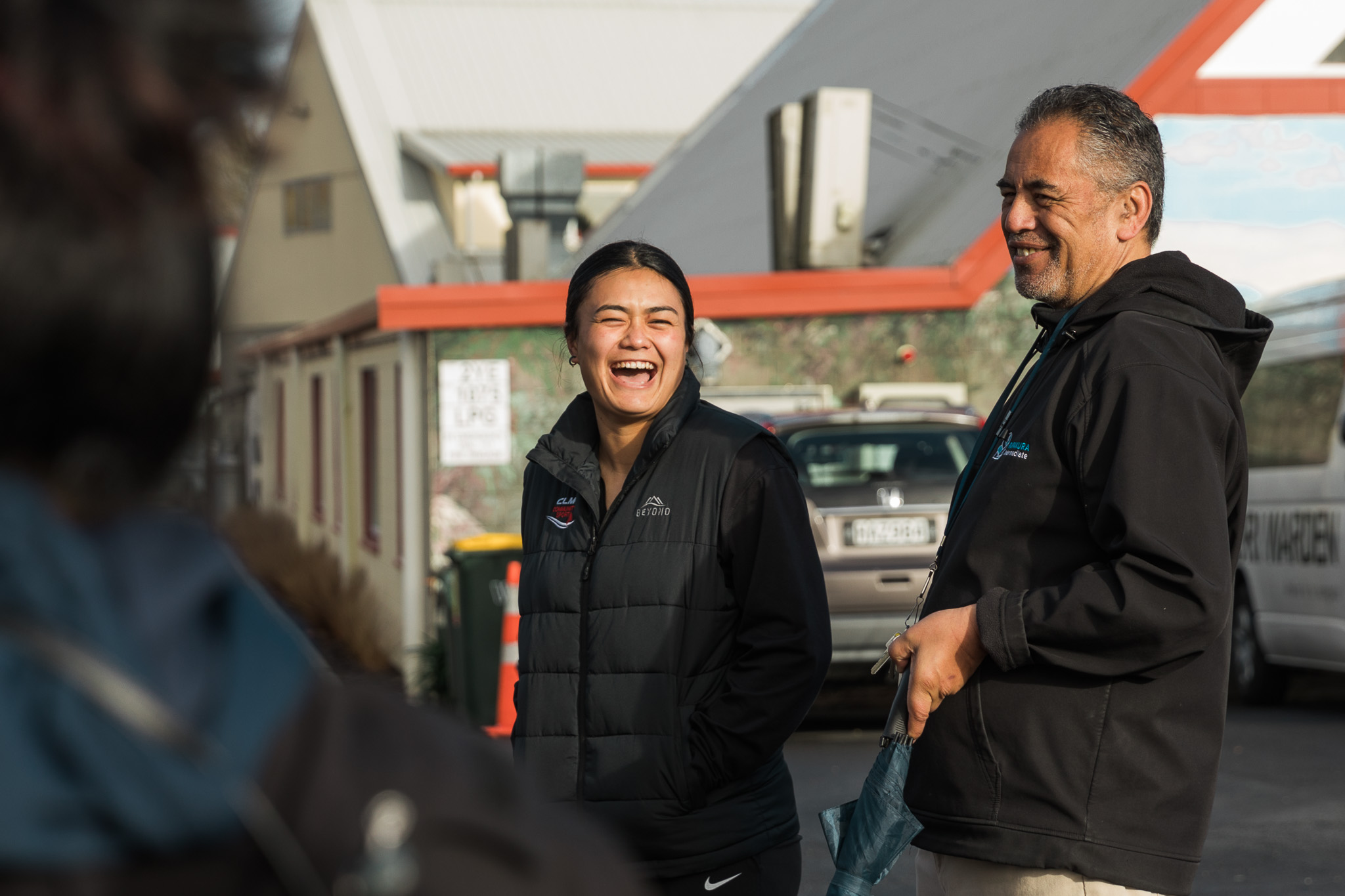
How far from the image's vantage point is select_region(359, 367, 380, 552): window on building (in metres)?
16.8

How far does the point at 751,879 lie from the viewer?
3.06 metres

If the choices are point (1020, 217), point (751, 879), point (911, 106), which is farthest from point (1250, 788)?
point (911, 106)

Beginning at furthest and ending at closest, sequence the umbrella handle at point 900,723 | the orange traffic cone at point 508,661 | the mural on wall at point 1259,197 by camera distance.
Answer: the mural on wall at point 1259,197
the orange traffic cone at point 508,661
the umbrella handle at point 900,723

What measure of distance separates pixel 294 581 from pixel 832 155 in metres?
6.60

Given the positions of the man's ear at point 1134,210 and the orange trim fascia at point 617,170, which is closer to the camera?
the man's ear at point 1134,210

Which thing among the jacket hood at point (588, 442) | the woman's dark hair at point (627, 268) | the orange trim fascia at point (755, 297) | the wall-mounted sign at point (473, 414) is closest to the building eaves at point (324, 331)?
the orange trim fascia at point (755, 297)

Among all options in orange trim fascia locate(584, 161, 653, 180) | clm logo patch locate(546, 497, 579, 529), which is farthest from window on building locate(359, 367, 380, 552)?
clm logo patch locate(546, 497, 579, 529)

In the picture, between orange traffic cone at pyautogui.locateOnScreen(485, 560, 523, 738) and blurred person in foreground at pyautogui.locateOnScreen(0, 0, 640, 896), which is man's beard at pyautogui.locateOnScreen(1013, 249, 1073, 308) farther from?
orange traffic cone at pyautogui.locateOnScreen(485, 560, 523, 738)

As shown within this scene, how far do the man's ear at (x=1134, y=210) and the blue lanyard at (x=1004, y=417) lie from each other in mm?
182

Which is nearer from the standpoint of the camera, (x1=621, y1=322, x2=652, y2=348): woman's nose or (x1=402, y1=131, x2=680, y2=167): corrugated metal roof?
(x1=621, y1=322, x2=652, y2=348): woman's nose

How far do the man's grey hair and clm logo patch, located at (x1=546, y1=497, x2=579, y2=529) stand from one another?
1.18 meters

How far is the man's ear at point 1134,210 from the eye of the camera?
9.43 feet

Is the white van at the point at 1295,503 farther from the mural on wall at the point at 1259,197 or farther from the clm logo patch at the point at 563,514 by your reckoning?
the clm logo patch at the point at 563,514

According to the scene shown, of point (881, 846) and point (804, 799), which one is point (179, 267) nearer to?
point (881, 846)
